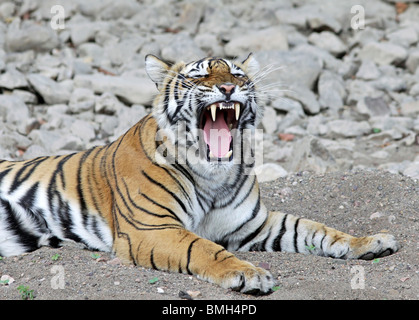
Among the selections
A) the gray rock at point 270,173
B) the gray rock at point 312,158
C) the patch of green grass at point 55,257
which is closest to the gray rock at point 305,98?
the gray rock at point 312,158

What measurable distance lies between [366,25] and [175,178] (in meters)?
7.04

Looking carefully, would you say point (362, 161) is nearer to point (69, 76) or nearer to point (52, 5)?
point (69, 76)

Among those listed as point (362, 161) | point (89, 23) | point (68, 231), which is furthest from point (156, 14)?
point (68, 231)

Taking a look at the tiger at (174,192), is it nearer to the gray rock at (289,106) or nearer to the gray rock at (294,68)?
the gray rock at (289,106)

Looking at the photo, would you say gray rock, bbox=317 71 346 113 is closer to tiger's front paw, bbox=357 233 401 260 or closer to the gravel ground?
the gravel ground

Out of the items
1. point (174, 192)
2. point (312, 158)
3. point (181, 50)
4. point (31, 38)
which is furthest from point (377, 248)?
point (31, 38)

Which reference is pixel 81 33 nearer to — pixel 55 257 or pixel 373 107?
pixel 373 107

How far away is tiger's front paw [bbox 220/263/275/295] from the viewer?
10.3 ft

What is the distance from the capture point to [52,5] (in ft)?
32.6

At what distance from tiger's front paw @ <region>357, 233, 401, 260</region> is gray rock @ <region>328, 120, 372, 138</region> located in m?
3.69

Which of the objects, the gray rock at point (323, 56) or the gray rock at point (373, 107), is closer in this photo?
the gray rock at point (373, 107)

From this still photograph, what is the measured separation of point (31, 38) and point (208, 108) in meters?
5.64

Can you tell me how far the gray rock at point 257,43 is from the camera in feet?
29.8

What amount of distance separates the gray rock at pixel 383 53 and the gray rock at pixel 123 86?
124 inches
